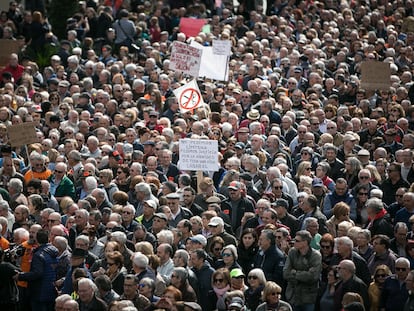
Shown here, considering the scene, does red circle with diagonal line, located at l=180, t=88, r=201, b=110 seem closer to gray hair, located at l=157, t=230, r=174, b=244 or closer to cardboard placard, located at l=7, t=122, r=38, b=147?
cardboard placard, located at l=7, t=122, r=38, b=147

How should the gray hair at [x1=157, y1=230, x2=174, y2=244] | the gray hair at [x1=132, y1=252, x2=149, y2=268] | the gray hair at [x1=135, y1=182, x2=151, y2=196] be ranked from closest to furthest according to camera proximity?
the gray hair at [x1=132, y1=252, x2=149, y2=268] → the gray hair at [x1=157, y1=230, x2=174, y2=244] → the gray hair at [x1=135, y1=182, x2=151, y2=196]

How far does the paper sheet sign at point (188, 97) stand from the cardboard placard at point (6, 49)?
20.5 ft

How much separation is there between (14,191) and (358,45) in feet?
39.1

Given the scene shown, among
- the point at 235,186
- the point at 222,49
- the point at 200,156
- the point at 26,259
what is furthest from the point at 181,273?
the point at 222,49

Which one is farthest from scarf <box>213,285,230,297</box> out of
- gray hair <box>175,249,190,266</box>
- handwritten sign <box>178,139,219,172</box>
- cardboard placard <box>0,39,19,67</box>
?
cardboard placard <box>0,39,19,67</box>

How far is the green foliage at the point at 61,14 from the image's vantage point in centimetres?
3272

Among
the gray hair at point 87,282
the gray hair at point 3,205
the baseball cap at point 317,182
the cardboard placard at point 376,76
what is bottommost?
the gray hair at point 87,282

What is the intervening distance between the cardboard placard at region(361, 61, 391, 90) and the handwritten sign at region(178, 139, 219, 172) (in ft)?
19.2

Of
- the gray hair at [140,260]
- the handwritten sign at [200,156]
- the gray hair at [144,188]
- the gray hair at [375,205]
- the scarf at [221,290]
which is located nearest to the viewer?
the scarf at [221,290]

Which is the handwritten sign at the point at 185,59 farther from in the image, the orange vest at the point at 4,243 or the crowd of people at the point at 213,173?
the orange vest at the point at 4,243

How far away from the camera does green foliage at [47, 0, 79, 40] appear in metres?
32.7

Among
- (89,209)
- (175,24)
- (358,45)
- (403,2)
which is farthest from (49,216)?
(403,2)

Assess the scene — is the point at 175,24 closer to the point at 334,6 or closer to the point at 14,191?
the point at 334,6

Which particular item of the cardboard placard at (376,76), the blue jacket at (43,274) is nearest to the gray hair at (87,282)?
the blue jacket at (43,274)
